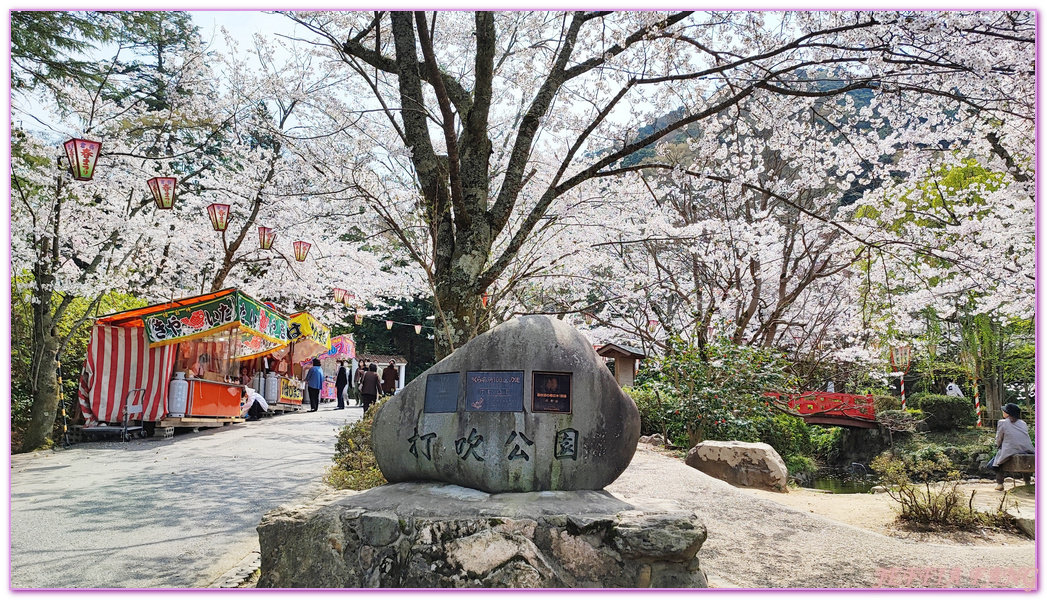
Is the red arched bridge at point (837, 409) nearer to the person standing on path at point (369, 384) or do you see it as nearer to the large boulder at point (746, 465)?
the large boulder at point (746, 465)

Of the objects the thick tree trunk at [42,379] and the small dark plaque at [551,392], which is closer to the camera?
the small dark plaque at [551,392]

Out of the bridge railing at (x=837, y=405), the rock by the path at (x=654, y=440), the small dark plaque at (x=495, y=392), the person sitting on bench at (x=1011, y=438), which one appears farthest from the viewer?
the bridge railing at (x=837, y=405)

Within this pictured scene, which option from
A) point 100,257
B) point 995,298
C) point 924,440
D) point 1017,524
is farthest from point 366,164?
point 924,440

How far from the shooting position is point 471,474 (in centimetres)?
499

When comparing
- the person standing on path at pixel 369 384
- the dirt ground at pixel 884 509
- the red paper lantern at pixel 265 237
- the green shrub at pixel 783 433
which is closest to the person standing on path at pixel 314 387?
the person standing on path at pixel 369 384

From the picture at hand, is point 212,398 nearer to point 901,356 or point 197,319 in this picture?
point 197,319

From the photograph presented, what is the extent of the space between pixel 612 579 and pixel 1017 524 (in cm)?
503

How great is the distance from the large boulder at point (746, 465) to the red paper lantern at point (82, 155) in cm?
894

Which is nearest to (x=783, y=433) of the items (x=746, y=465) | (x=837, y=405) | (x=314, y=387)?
(x=746, y=465)

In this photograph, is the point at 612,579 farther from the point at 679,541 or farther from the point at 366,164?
the point at 366,164

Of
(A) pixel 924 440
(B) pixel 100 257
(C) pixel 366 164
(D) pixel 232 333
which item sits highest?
(C) pixel 366 164

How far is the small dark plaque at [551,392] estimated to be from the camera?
199 inches

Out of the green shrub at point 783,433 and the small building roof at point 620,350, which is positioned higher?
the small building roof at point 620,350

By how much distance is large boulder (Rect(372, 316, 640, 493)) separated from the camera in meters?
4.96
